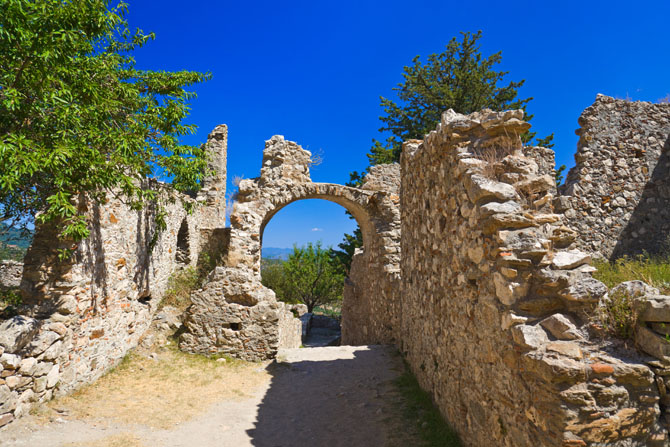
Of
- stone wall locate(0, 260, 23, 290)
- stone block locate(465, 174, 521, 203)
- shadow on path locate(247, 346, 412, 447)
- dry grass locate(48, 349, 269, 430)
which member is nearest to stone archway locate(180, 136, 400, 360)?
dry grass locate(48, 349, 269, 430)

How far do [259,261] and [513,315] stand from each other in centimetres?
764

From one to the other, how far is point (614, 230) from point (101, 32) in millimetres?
9361

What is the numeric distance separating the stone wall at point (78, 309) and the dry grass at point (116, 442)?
38.3 inches

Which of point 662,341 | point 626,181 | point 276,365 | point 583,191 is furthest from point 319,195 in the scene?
point 662,341

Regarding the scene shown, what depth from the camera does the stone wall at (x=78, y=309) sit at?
4797mm

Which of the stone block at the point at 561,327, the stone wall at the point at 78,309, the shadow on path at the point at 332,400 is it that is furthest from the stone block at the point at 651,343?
the stone wall at the point at 78,309

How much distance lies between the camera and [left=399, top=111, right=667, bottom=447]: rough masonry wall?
254 cm

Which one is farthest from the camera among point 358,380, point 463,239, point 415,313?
point 358,380

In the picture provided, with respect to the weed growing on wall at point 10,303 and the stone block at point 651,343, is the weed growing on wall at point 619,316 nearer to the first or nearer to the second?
the stone block at point 651,343

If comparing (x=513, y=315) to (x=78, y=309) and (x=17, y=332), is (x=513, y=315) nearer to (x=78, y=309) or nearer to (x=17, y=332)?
(x=17, y=332)

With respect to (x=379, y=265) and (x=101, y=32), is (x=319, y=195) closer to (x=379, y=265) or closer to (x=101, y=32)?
(x=379, y=265)

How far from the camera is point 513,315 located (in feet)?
9.87

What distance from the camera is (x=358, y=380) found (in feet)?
23.2

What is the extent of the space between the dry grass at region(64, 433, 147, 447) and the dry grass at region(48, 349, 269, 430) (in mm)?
447
